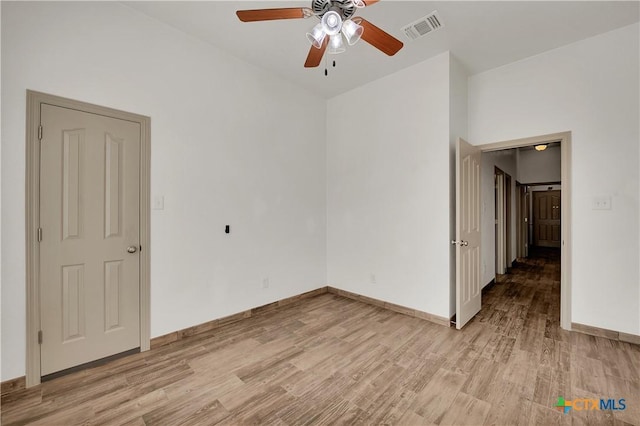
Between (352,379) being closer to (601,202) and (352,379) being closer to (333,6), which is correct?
(333,6)

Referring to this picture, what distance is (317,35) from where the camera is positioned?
6.17ft

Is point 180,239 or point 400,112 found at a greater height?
point 400,112

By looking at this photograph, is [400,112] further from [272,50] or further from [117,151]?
[117,151]

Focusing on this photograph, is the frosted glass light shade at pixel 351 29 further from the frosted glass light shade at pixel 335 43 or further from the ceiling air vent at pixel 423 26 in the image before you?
the ceiling air vent at pixel 423 26

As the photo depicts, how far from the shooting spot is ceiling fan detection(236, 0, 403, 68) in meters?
A: 1.72

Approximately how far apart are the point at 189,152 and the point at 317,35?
1776 mm

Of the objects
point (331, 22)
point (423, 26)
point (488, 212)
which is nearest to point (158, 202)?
point (331, 22)

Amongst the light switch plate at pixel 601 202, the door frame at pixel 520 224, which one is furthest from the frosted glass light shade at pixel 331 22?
the door frame at pixel 520 224

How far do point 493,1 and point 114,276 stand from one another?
4.06 meters

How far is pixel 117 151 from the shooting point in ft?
8.07

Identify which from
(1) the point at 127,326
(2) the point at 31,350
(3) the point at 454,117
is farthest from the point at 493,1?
(2) the point at 31,350

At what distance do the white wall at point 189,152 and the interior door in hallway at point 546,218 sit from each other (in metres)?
8.83

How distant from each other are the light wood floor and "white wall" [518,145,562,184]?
5.36 metres

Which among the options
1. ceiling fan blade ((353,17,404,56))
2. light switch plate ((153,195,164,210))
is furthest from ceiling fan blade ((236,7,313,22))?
light switch plate ((153,195,164,210))
